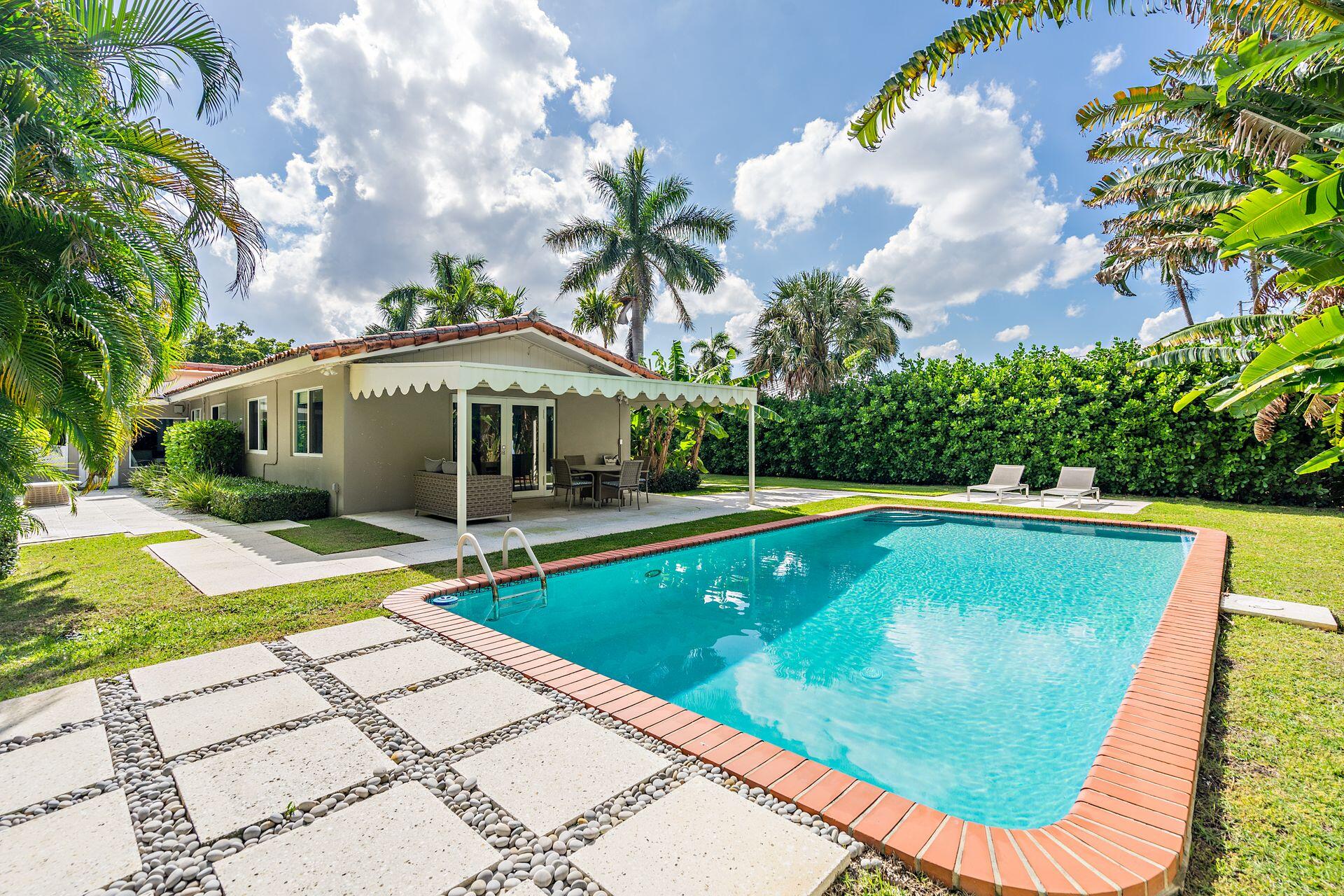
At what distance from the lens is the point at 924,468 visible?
74.7ft

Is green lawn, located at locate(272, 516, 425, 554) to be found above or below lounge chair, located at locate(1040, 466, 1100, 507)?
below

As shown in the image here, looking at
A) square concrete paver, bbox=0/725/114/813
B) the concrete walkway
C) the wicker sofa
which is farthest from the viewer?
the wicker sofa

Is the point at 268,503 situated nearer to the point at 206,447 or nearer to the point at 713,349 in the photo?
the point at 206,447

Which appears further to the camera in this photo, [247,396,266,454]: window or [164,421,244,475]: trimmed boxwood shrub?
[247,396,266,454]: window

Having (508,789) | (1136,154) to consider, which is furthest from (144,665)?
(1136,154)

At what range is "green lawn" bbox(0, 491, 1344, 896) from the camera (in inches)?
117

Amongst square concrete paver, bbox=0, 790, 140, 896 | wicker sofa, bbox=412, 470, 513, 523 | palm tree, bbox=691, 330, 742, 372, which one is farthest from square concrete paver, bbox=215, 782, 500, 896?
palm tree, bbox=691, 330, 742, 372

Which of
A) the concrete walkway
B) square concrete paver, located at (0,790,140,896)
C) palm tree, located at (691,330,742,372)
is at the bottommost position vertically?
square concrete paver, located at (0,790,140,896)

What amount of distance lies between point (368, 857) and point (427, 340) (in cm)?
1257

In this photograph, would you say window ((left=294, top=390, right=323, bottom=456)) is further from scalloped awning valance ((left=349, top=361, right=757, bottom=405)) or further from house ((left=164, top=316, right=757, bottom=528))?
scalloped awning valance ((left=349, top=361, right=757, bottom=405))

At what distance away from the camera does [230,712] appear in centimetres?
441

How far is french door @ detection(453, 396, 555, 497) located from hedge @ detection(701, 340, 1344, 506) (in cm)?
1235

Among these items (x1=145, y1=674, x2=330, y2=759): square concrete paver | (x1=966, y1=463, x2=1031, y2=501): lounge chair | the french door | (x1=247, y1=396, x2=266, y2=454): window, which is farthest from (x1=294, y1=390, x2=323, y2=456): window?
(x1=966, y1=463, x2=1031, y2=501): lounge chair

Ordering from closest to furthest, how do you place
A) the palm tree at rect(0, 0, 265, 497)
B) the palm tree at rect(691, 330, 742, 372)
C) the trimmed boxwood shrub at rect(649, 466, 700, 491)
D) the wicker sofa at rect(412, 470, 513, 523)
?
the palm tree at rect(0, 0, 265, 497) → the wicker sofa at rect(412, 470, 513, 523) → the trimmed boxwood shrub at rect(649, 466, 700, 491) → the palm tree at rect(691, 330, 742, 372)
